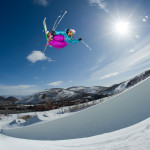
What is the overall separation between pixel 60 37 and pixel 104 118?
2621 millimetres

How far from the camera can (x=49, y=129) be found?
11.1ft

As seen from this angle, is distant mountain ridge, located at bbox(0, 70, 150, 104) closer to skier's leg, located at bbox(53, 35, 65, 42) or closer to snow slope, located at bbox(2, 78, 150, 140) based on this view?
snow slope, located at bbox(2, 78, 150, 140)

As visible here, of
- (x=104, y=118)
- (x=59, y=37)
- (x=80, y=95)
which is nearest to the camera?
(x=104, y=118)

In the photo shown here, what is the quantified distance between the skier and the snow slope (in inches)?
86.1

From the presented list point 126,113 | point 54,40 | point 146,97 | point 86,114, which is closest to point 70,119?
point 86,114

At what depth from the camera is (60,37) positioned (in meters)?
3.53

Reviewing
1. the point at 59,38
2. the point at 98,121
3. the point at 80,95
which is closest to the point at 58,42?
the point at 59,38

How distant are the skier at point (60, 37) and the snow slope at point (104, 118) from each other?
219cm

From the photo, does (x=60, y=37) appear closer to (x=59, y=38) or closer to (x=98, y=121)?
(x=59, y=38)

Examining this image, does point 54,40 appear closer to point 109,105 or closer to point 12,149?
point 109,105

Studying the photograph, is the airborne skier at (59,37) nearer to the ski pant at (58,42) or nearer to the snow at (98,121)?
the ski pant at (58,42)

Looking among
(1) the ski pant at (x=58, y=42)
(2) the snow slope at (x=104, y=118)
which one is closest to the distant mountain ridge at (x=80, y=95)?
(2) the snow slope at (x=104, y=118)

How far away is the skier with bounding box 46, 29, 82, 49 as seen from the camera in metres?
3.49

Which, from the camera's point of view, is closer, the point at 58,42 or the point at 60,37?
the point at 60,37
